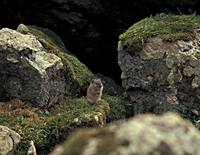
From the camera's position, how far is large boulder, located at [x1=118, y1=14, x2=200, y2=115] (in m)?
18.5

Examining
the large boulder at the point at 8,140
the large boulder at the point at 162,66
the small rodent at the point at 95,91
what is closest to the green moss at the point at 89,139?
→ the large boulder at the point at 8,140

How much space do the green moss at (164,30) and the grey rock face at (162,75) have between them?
7.5 inches

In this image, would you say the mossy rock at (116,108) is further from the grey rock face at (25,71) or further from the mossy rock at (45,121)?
the grey rock face at (25,71)

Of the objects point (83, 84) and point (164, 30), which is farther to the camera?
point (83, 84)

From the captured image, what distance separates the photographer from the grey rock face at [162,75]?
1847cm

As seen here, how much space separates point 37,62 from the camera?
719 inches

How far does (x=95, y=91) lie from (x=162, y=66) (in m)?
2.94

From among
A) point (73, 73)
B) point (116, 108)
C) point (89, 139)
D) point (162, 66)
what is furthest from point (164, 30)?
point (89, 139)

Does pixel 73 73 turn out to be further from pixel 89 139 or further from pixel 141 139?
pixel 141 139

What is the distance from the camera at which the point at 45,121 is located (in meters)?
17.0

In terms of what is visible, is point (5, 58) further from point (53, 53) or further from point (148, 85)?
point (148, 85)

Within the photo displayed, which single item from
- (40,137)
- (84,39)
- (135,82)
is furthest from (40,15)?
(40,137)

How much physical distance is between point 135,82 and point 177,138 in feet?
46.5

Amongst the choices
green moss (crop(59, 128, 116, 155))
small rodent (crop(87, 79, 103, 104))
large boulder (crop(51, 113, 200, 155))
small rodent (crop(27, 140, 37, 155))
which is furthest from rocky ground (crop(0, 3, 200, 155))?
large boulder (crop(51, 113, 200, 155))
